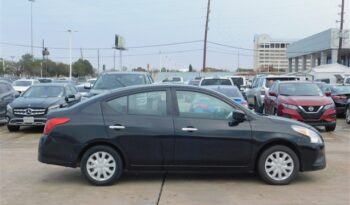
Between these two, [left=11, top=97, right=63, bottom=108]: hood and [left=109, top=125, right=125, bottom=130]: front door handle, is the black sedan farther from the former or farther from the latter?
[left=11, top=97, right=63, bottom=108]: hood

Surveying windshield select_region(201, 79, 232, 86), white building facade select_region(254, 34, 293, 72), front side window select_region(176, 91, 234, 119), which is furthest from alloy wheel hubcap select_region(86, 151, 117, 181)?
white building facade select_region(254, 34, 293, 72)

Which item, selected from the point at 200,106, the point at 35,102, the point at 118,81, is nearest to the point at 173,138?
the point at 200,106

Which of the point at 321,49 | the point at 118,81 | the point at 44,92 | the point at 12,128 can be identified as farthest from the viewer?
the point at 321,49

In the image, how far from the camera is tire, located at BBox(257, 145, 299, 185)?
24.0 ft

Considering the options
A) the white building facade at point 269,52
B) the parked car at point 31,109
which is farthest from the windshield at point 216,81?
the white building facade at point 269,52

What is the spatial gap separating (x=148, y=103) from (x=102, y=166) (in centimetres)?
118

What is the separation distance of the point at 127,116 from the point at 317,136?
2.99m

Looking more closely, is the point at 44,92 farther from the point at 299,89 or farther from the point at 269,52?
the point at 269,52

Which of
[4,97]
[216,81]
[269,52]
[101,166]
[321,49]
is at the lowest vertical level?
[101,166]

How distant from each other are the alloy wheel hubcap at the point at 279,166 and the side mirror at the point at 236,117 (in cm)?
70

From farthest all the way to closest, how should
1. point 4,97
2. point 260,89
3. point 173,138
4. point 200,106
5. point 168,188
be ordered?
point 260,89 < point 4,97 < point 200,106 < point 173,138 < point 168,188

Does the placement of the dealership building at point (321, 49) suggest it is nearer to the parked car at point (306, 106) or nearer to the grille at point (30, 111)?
the parked car at point (306, 106)

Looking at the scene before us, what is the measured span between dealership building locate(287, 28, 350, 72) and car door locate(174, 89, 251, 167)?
1689 inches

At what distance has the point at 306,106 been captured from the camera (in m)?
14.0
